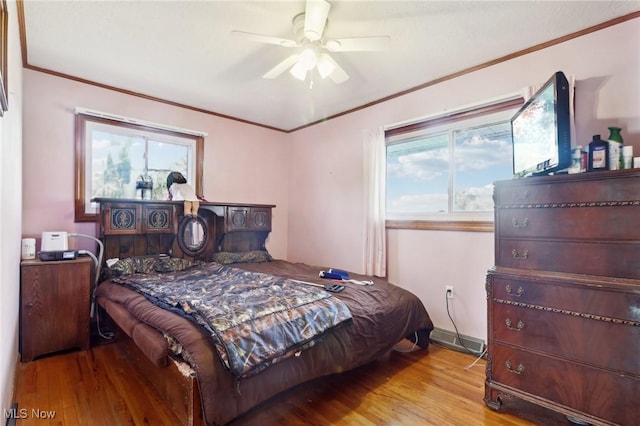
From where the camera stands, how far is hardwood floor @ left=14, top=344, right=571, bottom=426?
1.78 meters

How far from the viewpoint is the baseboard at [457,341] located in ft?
8.84

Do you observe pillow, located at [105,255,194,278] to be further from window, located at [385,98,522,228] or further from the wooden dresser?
the wooden dresser

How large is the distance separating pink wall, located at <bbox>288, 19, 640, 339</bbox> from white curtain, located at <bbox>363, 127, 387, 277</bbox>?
0.13m

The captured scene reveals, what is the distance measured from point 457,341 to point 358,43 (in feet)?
8.32

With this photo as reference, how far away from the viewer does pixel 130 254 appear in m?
3.25

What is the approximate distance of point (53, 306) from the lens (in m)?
2.53

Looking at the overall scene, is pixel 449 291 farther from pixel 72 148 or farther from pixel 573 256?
pixel 72 148

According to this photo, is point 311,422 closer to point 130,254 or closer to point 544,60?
point 130,254

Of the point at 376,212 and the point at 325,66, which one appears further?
the point at 376,212

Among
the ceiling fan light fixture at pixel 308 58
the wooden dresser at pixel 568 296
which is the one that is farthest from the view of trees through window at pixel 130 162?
the wooden dresser at pixel 568 296

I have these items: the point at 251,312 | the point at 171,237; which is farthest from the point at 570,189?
the point at 171,237

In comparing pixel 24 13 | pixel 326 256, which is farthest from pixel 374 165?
pixel 24 13

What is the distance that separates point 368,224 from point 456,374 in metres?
1.59

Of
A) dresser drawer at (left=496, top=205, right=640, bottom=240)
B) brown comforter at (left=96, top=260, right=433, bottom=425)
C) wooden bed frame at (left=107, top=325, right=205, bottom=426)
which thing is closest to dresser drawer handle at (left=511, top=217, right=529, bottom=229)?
dresser drawer at (left=496, top=205, right=640, bottom=240)
